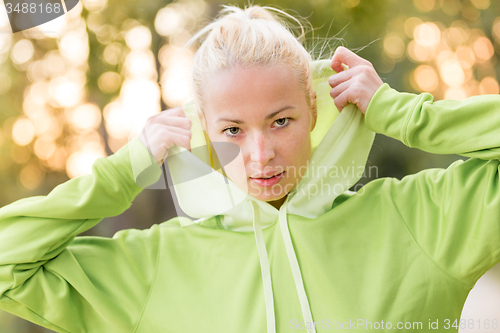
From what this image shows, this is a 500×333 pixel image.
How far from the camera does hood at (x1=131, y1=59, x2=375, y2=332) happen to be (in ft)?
3.58

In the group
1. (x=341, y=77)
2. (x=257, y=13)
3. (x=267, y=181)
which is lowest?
(x=267, y=181)

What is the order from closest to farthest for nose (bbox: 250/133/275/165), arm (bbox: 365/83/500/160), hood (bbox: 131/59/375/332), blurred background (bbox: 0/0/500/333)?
arm (bbox: 365/83/500/160) < nose (bbox: 250/133/275/165) < hood (bbox: 131/59/375/332) < blurred background (bbox: 0/0/500/333)

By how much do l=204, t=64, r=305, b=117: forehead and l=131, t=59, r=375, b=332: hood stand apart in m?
0.12

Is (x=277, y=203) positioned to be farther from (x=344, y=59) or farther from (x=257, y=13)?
(x=257, y=13)

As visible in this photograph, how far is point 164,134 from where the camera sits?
1059 millimetres

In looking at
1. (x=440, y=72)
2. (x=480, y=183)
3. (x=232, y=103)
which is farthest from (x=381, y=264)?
(x=440, y=72)

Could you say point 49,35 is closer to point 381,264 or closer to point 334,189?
point 334,189

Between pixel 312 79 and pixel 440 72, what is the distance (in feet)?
7.88

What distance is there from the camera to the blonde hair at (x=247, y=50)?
1.02m

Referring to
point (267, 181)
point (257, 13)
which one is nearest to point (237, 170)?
point (267, 181)

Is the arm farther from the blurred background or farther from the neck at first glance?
the blurred background

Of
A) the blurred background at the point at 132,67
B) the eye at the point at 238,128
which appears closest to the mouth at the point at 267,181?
the eye at the point at 238,128

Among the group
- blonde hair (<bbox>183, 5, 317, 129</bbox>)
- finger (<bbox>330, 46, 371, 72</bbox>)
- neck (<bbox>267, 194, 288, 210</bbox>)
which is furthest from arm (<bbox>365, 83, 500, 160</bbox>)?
neck (<bbox>267, 194, 288, 210</bbox>)

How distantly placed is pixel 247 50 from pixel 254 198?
373 mm
